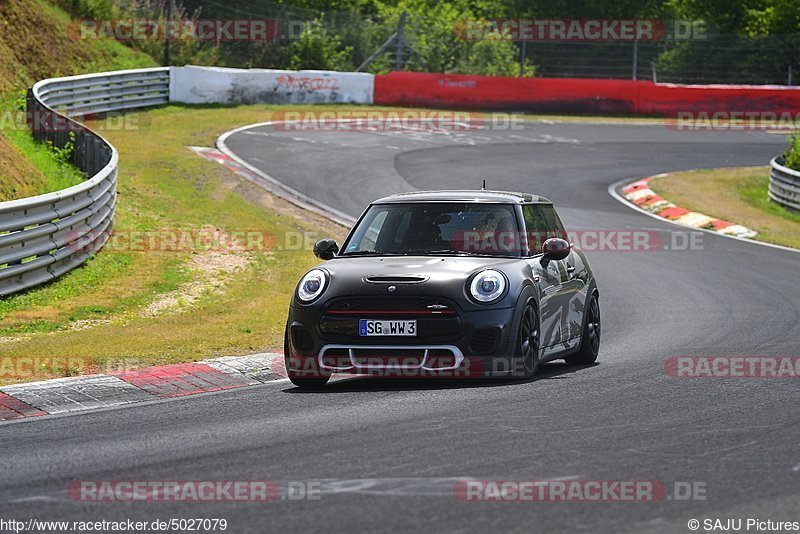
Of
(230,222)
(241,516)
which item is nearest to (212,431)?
(241,516)

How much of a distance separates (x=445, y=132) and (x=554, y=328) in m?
24.4

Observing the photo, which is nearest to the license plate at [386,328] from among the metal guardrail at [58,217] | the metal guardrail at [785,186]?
the metal guardrail at [58,217]

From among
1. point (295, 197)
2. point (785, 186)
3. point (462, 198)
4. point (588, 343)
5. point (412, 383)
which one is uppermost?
point (462, 198)

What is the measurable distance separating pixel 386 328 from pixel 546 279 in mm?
1706

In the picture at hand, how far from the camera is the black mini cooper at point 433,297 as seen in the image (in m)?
9.22

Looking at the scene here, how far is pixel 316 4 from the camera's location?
52125 millimetres

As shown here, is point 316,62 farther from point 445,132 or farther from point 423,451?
point 423,451

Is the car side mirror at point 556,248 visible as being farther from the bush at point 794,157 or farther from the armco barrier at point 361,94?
the bush at point 794,157

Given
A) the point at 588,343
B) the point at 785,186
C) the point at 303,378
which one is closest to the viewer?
the point at 303,378

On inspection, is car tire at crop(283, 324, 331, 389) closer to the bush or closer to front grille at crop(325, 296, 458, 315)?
front grille at crop(325, 296, 458, 315)

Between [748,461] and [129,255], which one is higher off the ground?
[748,461]

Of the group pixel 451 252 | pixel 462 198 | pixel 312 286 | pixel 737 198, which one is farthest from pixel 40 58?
pixel 312 286

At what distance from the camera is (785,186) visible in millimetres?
27531

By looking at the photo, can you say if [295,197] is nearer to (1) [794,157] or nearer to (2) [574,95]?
(1) [794,157]
